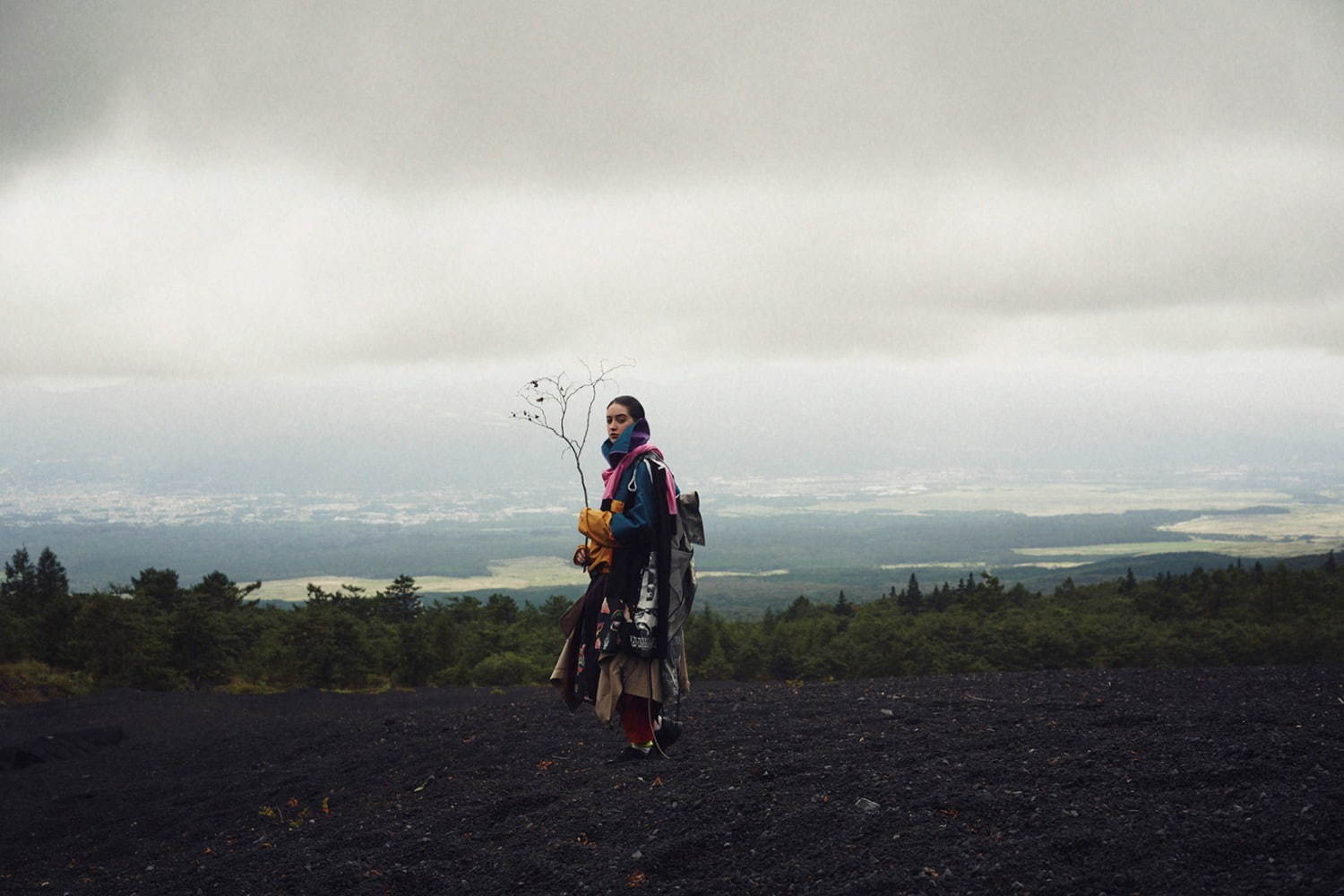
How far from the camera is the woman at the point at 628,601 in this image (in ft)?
20.4

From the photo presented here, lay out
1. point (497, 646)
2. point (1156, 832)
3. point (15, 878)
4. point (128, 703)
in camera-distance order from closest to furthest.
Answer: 1. point (1156, 832)
2. point (15, 878)
3. point (128, 703)
4. point (497, 646)

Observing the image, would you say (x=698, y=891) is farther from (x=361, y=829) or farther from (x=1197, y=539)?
(x=1197, y=539)

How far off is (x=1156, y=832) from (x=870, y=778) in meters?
1.70

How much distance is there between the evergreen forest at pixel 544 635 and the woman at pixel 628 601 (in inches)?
357

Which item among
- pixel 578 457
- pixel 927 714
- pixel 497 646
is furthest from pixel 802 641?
pixel 578 457

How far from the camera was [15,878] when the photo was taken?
625 centimetres

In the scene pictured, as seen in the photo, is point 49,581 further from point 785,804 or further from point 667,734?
point 785,804

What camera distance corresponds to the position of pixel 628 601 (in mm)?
6297

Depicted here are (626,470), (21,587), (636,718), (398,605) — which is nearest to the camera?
(626,470)

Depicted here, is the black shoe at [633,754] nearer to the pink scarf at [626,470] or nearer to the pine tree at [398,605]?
the pink scarf at [626,470]

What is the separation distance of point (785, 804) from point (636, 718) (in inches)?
68.8

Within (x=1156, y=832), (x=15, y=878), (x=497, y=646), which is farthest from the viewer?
(x=497, y=646)

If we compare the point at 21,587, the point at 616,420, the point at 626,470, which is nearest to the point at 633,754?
the point at 626,470

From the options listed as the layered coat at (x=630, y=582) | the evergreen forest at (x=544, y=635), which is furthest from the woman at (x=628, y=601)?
the evergreen forest at (x=544, y=635)
